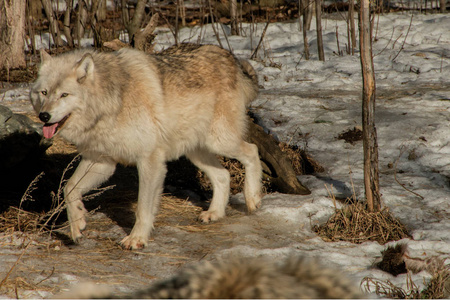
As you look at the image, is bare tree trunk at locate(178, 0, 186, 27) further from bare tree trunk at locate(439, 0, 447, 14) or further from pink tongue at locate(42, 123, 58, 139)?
pink tongue at locate(42, 123, 58, 139)

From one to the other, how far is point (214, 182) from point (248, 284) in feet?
14.7

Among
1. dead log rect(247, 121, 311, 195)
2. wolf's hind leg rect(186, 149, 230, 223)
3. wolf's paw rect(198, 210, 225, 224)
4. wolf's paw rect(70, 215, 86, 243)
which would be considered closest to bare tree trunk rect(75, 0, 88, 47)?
dead log rect(247, 121, 311, 195)

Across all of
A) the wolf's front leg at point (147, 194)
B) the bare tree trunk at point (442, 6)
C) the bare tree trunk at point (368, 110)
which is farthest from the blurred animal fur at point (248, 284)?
the bare tree trunk at point (442, 6)

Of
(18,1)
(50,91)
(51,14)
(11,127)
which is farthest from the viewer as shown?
(51,14)

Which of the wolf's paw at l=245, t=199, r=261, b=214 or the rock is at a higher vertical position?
the rock

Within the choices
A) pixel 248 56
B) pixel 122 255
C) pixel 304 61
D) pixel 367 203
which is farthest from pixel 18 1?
pixel 367 203

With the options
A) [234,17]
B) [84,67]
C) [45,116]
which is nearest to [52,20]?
[234,17]

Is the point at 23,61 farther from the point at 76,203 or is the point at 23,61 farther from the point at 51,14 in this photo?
the point at 76,203

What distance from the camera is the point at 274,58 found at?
1209cm

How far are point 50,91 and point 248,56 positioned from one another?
28.3 ft

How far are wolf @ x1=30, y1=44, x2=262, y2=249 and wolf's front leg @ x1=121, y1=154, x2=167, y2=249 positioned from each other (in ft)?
0.03

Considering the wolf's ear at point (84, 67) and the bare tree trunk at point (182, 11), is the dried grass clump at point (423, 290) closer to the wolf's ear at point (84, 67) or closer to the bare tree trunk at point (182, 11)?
the wolf's ear at point (84, 67)

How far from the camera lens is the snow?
455cm

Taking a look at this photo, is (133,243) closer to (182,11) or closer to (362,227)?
(362,227)
